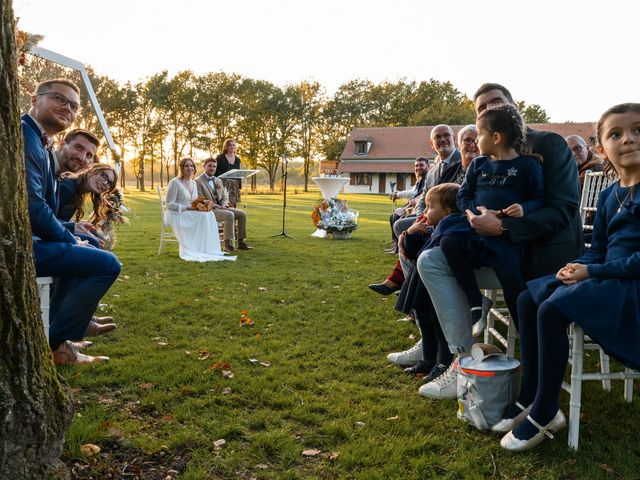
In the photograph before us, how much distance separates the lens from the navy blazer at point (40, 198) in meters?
3.50

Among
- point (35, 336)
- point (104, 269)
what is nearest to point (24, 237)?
point (35, 336)

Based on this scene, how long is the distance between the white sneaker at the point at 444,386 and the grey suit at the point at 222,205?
25.1 feet

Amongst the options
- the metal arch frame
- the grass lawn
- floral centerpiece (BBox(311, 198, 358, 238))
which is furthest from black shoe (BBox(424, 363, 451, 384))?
the metal arch frame

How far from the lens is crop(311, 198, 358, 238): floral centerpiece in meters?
13.2

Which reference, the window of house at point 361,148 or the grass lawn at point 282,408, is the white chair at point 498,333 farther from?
the window of house at point 361,148

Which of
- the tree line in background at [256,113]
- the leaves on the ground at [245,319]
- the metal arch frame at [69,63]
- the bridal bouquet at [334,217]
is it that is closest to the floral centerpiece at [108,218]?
the leaves on the ground at [245,319]

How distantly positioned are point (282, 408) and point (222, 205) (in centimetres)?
807

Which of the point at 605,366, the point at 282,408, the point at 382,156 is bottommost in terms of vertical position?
the point at 282,408

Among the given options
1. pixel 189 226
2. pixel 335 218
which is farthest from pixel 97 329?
pixel 335 218

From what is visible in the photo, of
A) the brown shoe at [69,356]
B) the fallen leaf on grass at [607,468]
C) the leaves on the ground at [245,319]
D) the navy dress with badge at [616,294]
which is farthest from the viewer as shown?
the leaves on the ground at [245,319]

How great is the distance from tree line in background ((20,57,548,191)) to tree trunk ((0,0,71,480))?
5303cm

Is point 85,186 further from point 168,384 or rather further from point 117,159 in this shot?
point 117,159

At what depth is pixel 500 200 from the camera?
3369mm

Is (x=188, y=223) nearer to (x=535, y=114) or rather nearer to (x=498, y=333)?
(x=498, y=333)
